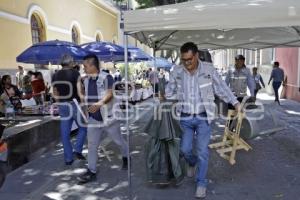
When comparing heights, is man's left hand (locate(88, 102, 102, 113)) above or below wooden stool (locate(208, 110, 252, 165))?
above

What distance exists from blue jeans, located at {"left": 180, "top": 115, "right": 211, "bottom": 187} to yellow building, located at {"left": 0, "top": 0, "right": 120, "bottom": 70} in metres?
11.1

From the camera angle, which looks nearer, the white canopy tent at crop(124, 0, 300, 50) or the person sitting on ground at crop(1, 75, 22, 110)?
the white canopy tent at crop(124, 0, 300, 50)

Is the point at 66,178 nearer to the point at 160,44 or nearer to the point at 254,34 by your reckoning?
the point at 160,44

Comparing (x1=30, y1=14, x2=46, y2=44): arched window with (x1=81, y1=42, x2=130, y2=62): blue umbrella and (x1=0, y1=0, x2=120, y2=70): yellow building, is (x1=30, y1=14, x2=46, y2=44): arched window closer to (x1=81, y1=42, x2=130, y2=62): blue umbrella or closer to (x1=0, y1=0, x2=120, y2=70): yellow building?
(x1=0, y1=0, x2=120, y2=70): yellow building

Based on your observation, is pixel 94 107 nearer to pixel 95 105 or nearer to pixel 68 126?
pixel 95 105

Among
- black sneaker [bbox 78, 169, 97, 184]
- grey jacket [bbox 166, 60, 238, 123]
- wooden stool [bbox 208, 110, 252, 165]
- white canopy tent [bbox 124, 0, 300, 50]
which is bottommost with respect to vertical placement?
black sneaker [bbox 78, 169, 97, 184]

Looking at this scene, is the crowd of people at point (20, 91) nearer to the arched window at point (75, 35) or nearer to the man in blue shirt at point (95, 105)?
the man in blue shirt at point (95, 105)

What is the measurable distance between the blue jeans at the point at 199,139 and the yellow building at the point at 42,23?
11.1m

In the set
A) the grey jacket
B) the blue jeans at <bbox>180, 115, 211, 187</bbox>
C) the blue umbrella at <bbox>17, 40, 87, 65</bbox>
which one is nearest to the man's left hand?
the grey jacket

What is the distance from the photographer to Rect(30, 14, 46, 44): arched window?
17234mm

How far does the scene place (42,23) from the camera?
1784 centimetres

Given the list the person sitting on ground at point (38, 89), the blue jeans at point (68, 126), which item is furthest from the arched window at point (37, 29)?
the blue jeans at point (68, 126)

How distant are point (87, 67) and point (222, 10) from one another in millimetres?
1971

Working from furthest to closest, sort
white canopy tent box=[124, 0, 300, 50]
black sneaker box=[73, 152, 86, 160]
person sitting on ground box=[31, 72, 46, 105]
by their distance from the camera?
person sitting on ground box=[31, 72, 46, 105], black sneaker box=[73, 152, 86, 160], white canopy tent box=[124, 0, 300, 50]
